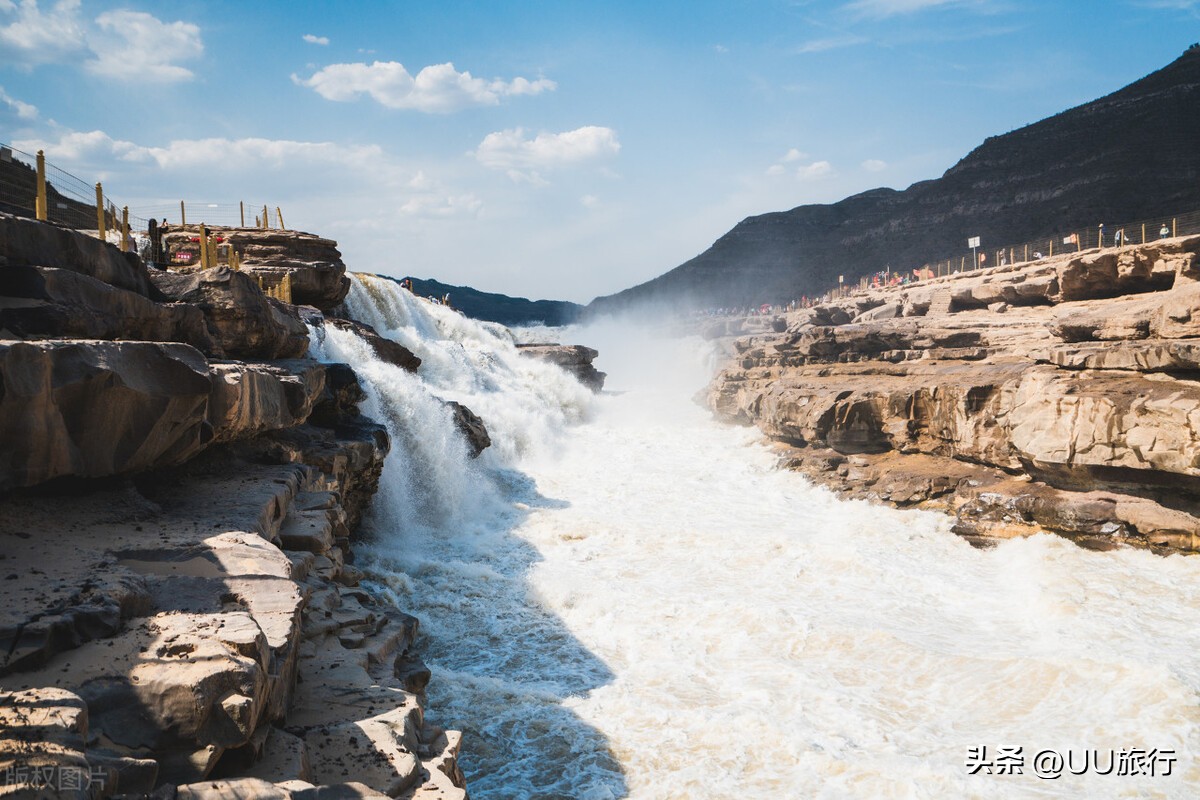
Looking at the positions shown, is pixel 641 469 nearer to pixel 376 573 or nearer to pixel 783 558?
pixel 783 558

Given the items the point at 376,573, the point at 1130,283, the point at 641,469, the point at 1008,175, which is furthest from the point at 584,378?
the point at 1008,175

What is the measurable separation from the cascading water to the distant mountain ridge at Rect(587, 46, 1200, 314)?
48.3 m

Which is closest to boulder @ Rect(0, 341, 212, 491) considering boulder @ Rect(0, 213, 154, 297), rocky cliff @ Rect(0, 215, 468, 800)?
rocky cliff @ Rect(0, 215, 468, 800)

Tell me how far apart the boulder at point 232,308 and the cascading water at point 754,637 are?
10.5ft

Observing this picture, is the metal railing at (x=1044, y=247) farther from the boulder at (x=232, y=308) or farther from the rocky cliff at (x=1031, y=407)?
the boulder at (x=232, y=308)

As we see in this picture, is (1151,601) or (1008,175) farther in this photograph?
(1008,175)

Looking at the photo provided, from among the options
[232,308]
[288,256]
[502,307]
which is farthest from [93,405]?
[502,307]

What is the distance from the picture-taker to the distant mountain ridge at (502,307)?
261 feet

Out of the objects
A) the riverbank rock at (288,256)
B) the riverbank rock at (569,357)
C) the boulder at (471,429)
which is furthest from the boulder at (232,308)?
the riverbank rock at (569,357)

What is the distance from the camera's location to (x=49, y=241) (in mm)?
5727

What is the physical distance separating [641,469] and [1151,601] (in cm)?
1021

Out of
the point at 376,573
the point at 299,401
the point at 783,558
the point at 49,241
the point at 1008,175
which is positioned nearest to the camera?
the point at 49,241

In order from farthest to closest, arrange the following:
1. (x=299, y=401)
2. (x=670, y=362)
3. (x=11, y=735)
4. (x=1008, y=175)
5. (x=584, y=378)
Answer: (x=1008, y=175) < (x=670, y=362) < (x=584, y=378) < (x=299, y=401) < (x=11, y=735)

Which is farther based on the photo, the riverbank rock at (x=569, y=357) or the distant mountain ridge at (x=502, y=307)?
the distant mountain ridge at (x=502, y=307)
